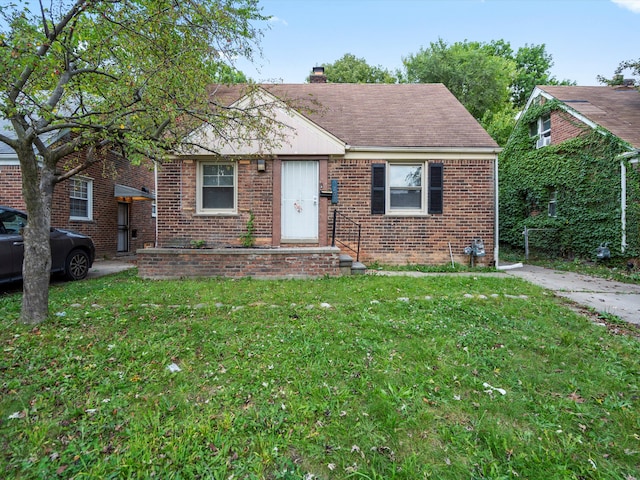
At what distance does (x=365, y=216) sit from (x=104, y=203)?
922 cm

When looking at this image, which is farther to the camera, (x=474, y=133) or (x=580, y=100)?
(x=580, y=100)

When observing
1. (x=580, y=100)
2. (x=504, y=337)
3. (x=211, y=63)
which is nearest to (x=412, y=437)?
(x=504, y=337)

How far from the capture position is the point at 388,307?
13.9 feet

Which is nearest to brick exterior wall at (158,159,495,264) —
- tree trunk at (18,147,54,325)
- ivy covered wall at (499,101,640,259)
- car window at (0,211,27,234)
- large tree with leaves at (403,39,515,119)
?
car window at (0,211,27,234)

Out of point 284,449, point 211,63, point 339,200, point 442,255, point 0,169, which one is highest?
point 211,63

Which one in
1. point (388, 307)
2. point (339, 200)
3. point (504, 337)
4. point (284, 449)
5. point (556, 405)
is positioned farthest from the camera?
point (339, 200)

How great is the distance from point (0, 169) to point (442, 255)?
12089 mm

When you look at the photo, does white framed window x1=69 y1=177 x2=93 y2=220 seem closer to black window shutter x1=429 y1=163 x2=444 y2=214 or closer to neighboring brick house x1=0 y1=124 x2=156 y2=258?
neighboring brick house x1=0 y1=124 x2=156 y2=258

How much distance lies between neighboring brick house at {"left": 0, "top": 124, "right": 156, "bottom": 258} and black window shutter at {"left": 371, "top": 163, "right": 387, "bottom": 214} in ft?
18.5

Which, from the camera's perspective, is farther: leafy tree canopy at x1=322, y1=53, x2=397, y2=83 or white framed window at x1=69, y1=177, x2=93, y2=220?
leafy tree canopy at x1=322, y1=53, x2=397, y2=83

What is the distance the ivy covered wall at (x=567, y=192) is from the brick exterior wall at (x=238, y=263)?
8370 mm

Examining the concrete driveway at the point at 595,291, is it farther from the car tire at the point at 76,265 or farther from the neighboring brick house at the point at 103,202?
the car tire at the point at 76,265

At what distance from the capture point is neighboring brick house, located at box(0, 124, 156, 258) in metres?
8.35

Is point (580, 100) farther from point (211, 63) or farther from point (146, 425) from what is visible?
point (146, 425)
